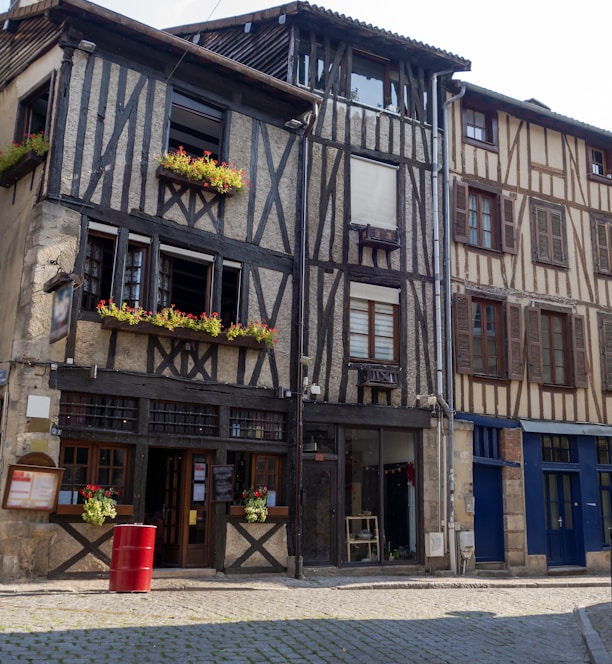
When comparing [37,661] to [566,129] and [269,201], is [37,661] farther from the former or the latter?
[566,129]

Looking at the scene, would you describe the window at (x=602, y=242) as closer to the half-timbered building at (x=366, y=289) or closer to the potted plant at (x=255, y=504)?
the half-timbered building at (x=366, y=289)

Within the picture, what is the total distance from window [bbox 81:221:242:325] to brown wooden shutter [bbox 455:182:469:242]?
16.3ft

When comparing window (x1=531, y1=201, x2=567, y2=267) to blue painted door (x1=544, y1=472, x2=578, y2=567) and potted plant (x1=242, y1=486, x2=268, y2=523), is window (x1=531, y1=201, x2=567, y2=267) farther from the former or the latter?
potted plant (x1=242, y1=486, x2=268, y2=523)

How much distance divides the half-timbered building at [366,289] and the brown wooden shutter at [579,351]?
11.4 feet

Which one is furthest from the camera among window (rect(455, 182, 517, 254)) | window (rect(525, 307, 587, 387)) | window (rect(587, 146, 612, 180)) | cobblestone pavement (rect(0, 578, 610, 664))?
window (rect(587, 146, 612, 180))

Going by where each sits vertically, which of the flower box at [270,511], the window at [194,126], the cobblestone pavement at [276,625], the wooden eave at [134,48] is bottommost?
the cobblestone pavement at [276,625]

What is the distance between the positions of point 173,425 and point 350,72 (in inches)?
296

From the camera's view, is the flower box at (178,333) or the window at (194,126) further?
the window at (194,126)

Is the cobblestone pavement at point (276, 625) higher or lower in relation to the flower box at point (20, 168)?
lower

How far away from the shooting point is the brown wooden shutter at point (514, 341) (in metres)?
15.7

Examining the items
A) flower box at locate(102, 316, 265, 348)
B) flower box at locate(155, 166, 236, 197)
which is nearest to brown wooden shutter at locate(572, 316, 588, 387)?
flower box at locate(102, 316, 265, 348)

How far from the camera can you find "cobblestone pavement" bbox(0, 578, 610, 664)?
627cm

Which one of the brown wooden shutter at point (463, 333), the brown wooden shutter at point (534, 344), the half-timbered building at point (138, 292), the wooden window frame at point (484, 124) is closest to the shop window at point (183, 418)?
the half-timbered building at point (138, 292)

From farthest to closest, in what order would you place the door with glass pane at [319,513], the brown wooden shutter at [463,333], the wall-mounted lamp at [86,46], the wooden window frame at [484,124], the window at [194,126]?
the wooden window frame at [484,124], the brown wooden shutter at [463,333], the door with glass pane at [319,513], the window at [194,126], the wall-mounted lamp at [86,46]
